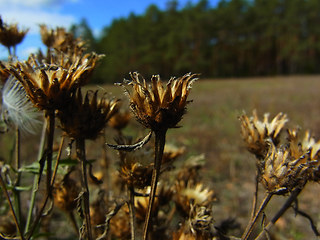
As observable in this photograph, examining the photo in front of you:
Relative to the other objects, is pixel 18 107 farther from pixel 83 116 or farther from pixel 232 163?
pixel 232 163

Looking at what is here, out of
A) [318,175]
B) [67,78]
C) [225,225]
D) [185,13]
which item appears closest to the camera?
[67,78]

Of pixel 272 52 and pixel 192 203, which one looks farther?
pixel 272 52

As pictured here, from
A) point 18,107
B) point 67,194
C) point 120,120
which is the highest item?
point 18,107

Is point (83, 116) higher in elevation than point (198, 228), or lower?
higher

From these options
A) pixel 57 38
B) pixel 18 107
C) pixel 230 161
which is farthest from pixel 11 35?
pixel 230 161

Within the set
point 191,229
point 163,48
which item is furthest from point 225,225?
point 163,48

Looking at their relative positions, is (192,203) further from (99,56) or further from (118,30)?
(118,30)
